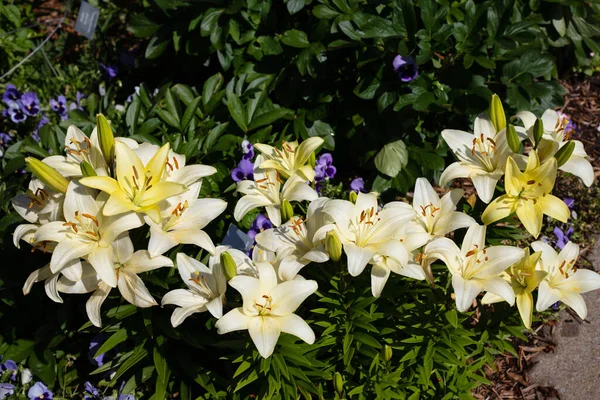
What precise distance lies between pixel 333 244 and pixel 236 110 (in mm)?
1262

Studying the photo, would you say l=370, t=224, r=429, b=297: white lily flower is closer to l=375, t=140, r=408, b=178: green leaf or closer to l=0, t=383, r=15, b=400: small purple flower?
l=375, t=140, r=408, b=178: green leaf

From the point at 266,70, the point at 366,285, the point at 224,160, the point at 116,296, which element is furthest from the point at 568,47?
the point at 116,296

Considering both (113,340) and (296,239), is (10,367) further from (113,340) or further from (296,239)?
(296,239)

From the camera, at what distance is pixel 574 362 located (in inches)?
101

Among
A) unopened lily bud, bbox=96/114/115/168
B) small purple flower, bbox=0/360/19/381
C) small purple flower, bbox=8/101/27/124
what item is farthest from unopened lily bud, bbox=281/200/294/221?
small purple flower, bbox=8/101/27/124

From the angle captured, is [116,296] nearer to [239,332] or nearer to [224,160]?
[239,332]

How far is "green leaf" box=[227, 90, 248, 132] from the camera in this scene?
269cm

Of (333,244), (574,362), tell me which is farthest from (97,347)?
(574,362)

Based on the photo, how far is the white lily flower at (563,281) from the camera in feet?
5.86

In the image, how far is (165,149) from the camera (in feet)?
5.45

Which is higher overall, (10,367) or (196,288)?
(196,288)

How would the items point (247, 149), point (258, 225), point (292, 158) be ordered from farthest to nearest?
point (247, 149)
point (258, 225)
point (292, 158)

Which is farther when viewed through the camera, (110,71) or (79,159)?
(110,71)

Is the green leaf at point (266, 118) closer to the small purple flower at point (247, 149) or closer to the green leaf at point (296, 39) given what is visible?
the small purple flower at point (247, 149)
